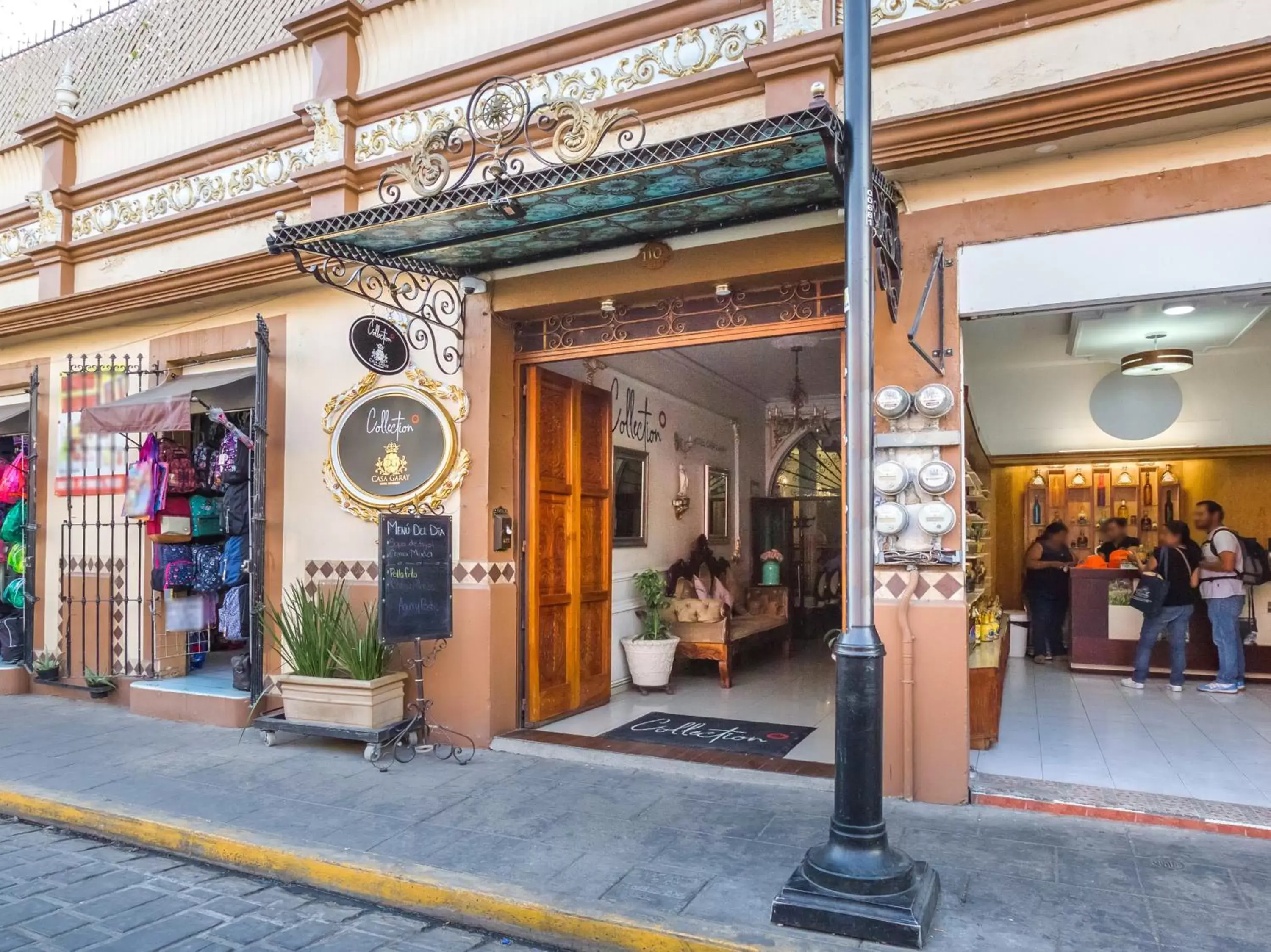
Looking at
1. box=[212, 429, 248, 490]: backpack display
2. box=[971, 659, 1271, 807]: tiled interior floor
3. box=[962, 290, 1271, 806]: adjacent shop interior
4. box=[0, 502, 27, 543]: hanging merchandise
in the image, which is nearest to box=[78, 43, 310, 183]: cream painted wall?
box=[212, 429, 248, 490]: backpack display

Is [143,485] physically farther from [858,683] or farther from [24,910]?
[858,683]

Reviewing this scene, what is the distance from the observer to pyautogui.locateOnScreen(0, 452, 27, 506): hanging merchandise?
9328 millimetres

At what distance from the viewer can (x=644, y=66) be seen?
19.7ft

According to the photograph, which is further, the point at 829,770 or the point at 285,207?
the point at 285,207

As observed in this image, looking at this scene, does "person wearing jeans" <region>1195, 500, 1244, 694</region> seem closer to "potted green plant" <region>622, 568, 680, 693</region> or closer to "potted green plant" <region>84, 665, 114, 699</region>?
"potted green plant" <region>622, 568, 680, 693</region>

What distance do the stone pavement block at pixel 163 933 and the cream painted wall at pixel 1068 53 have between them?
5359mm

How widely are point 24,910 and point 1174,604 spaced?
8591mm

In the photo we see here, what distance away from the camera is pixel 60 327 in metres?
8.94

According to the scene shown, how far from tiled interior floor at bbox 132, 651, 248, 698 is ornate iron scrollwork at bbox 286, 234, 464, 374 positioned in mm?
3358

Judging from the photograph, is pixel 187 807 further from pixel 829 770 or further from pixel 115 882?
pixel 829 770

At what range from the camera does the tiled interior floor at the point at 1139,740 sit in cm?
523

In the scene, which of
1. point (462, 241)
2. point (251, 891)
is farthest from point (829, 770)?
point (462, 241)

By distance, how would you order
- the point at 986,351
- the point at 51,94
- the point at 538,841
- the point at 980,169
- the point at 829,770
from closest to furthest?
the point at 538,841
the point at 980,169
the point at 829,770
the point at 986,351
the point at 51,94

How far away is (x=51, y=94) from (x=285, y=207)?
4.58m
